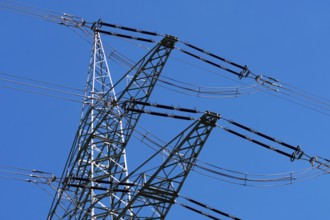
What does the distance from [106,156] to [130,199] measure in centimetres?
538

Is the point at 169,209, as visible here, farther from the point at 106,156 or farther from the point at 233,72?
the point at 233,72

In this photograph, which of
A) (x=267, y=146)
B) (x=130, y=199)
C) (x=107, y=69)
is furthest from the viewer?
(x=107, y=69)

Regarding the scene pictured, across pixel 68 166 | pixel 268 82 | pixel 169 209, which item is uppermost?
pixel 268 82

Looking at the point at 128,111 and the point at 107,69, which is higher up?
the point at 107,69

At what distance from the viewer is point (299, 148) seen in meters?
48.6

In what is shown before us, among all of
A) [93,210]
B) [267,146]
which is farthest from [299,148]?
[93,210]

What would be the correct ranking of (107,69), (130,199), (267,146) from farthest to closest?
(107,69) → (267,146) → (130,199)

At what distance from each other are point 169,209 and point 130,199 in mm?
1577

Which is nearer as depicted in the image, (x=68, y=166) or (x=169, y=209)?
(x=169, y=209)

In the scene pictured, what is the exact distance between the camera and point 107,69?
53.7m

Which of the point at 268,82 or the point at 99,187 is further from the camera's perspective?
the point at 268,82

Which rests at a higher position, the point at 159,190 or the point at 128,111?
the point at 128,111

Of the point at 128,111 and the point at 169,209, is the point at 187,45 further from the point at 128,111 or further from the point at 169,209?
the point at 169,209

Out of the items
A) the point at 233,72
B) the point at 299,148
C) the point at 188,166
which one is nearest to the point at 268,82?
the point at 233,72
